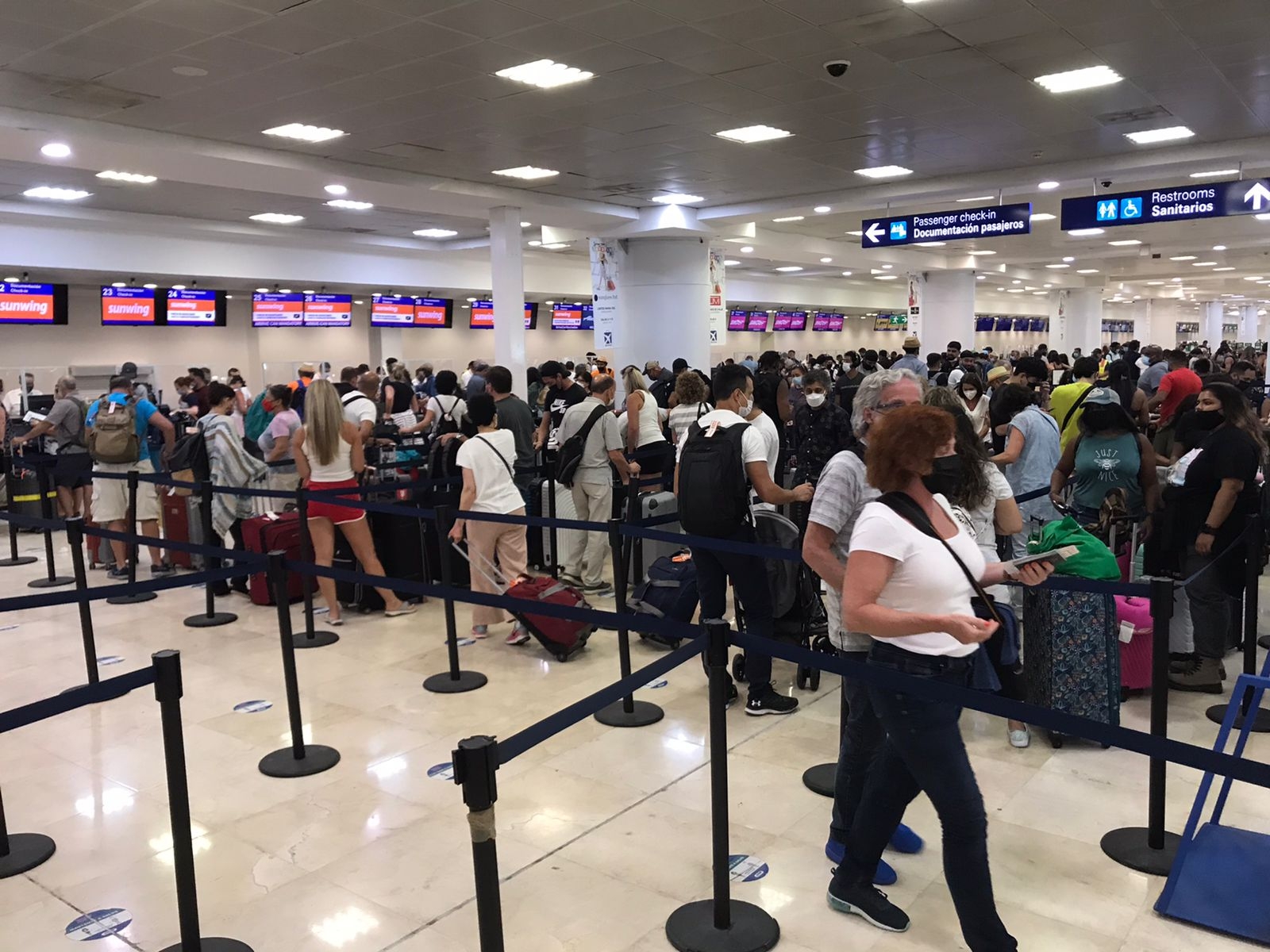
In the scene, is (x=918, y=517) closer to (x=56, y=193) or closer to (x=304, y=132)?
(x=304, y=132)

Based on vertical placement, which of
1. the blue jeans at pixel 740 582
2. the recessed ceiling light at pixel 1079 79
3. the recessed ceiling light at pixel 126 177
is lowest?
the blue jeans at pixel 740 582

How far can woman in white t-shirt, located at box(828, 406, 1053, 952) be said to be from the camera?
250 centimetres

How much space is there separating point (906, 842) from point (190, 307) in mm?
17933

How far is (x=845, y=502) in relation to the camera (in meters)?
3.18

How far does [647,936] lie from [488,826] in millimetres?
1116

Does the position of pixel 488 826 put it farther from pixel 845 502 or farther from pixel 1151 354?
pixel 1151 354

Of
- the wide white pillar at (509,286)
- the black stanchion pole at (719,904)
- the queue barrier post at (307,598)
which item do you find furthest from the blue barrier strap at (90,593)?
the wide white pillar at (509,286)

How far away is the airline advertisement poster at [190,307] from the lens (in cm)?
1795

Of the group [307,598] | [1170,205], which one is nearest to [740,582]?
[307,598]

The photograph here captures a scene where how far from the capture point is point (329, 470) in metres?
6.71

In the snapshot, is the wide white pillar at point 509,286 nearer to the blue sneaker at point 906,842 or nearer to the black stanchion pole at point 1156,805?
the blue sneaker at point 906,842

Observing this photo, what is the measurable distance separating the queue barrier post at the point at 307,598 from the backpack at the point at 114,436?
2.85 metres

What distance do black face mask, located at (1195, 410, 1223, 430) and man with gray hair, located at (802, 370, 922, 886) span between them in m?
2.77

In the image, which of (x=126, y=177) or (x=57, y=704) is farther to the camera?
(x=126, y=177)
